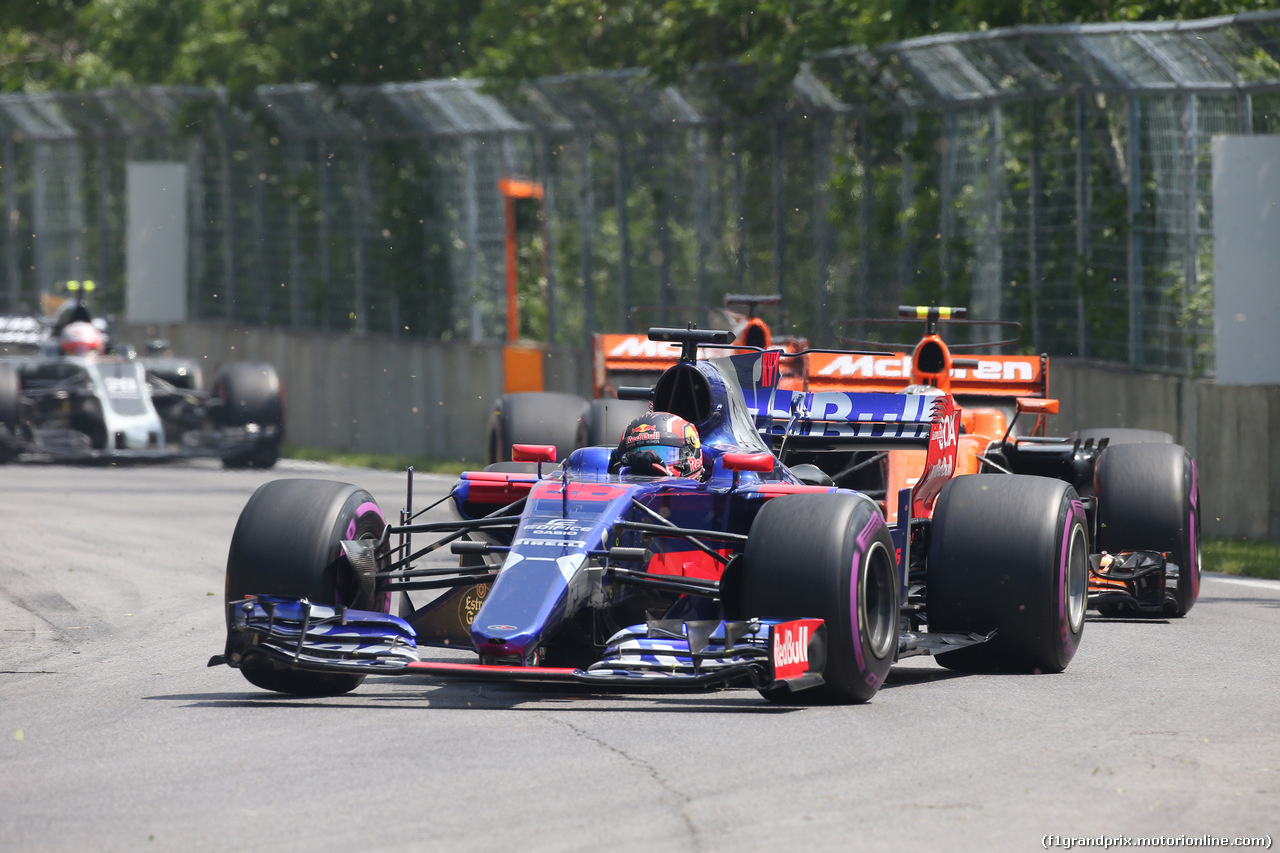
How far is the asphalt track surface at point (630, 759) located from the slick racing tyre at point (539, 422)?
17.0ft

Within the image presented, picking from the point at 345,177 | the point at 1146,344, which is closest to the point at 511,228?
the point at 345,177

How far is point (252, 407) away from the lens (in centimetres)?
2098

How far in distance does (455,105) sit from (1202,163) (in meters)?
10.7

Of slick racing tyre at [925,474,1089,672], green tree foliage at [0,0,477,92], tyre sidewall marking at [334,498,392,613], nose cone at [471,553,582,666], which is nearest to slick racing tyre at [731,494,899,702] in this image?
nose cone at [471,553,582,666]

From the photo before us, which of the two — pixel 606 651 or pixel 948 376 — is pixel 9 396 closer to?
pixel 948 376

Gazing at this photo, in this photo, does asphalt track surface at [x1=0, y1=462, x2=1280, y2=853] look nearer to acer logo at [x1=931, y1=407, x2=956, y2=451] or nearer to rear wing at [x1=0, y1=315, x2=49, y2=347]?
acer logo at [x1=931, y1=407, x2=956, y2=451]

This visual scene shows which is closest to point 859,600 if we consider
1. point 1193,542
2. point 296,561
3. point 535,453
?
point 535,453

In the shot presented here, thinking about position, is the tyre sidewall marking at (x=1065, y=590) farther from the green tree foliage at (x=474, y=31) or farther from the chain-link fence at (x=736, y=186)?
the green tree foliage at (x=474, y=31)

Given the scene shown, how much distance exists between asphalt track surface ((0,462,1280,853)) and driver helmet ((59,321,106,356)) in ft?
39.5

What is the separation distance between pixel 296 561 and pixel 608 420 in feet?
19.8

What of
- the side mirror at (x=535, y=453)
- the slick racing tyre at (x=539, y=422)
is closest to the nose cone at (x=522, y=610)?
the side mirror at (x=535, y=453)

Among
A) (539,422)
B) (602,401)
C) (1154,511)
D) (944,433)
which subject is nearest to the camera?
(944,433)

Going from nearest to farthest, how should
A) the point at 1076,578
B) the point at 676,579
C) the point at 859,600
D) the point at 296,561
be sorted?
the point at 859,600
the point at 676,579
the point at 296,561
the point at 1076,578

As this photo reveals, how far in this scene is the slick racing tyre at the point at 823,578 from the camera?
7.72m
